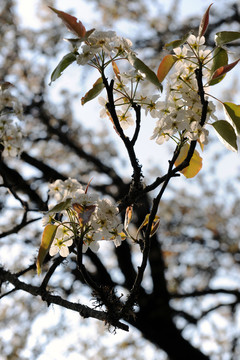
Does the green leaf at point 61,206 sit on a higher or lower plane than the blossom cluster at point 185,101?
lower

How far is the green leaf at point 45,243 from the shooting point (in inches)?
37.7

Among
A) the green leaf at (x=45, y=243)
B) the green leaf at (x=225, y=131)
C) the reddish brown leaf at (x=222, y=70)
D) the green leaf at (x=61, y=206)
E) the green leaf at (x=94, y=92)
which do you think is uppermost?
the reddish brown leaf at (x=222, y=70)

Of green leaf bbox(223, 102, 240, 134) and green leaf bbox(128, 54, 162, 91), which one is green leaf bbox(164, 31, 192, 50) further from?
green leaf bbox(223, 102, 240, 134)

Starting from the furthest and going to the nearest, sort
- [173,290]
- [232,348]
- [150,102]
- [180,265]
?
[180,265] < [173,290] < [232,348] < [150,102]

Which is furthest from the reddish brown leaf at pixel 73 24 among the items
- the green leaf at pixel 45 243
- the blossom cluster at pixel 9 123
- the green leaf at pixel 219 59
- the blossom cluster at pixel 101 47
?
the blossom cluster at pixel 9 123

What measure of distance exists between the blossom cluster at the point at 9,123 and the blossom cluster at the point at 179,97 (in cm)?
84

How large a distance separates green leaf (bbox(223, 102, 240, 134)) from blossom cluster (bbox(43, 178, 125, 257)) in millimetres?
342

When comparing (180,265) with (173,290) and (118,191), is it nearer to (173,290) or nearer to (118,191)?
(173,290)

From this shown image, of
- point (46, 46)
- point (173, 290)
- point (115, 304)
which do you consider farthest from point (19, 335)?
point (115, 304)

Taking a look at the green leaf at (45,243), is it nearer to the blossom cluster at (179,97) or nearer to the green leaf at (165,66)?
the blossom cluster at (179,97)

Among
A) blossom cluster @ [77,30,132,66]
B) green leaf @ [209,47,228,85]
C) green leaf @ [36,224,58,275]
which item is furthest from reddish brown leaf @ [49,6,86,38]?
green leaf @ [36,224,58,275]

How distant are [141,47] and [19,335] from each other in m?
4.07

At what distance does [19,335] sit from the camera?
5387mm

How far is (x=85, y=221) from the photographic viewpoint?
88 cm
